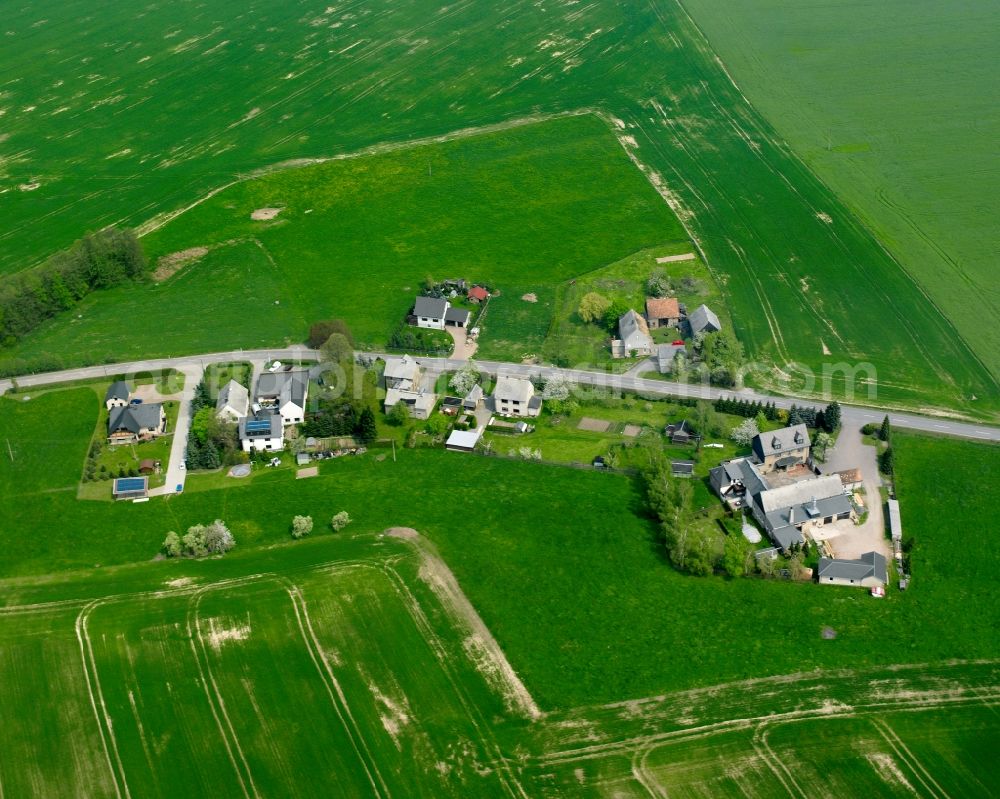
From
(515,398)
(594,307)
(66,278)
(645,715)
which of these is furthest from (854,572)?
(66,278)

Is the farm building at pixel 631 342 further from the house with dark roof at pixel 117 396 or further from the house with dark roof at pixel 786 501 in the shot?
the house with dark roof at pixel 117 396

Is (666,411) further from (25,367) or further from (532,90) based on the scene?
(532,90)

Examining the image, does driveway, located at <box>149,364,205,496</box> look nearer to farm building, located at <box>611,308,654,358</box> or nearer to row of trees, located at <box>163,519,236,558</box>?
row of trees, located at <box>163,519,236,558</box>

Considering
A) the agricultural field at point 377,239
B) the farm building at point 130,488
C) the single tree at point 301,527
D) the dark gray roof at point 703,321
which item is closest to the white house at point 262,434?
the farm building at point 130,488

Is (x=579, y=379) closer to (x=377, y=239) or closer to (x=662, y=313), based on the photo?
(x=662, y=313)

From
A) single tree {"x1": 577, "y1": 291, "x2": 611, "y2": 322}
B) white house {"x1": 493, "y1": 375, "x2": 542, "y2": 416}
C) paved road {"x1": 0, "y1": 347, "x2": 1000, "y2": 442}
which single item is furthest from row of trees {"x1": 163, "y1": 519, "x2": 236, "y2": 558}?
single tree {"x1": 577, "y1": 291, "x2": 611, "y2": 322}

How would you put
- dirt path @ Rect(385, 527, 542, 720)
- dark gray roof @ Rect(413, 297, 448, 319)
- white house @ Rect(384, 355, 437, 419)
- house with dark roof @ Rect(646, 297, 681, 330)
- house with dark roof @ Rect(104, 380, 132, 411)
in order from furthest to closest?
dark gray roof @ Rect(413, 297, 448, 319), house with dark roof @ Rect(646, 297, 681, 330), house with dark roof @ Rect(104, 380, 132, 411), white house @ Rect(384, 355, 437, 419), dirt path @ Rect(385, 527, 542, 720)
